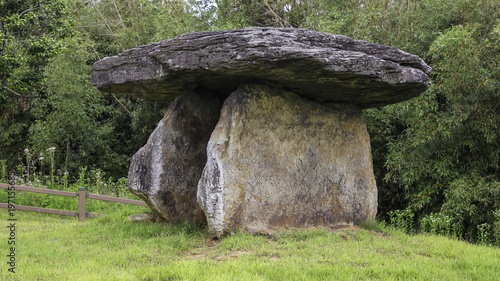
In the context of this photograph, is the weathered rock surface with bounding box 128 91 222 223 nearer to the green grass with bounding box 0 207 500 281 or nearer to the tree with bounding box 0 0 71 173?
the green grass with bounding box 0 207 500 281

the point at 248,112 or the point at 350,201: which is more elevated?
the point at 248,112

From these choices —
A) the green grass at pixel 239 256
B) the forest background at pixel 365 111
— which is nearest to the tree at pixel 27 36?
the forest background at pixel 365 111

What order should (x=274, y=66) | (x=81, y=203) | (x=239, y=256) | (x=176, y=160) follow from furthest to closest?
(x=81, y=203) → (x=176, y=160) → (x=274, y=66) → (x=239, y=256)

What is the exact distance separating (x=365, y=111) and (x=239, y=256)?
21.2 feet

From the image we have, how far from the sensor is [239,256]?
5328 millimetres

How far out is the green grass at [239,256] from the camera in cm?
475

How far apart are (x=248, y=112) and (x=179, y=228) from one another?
2011 mm

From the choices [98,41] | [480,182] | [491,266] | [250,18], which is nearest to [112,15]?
[98,41]

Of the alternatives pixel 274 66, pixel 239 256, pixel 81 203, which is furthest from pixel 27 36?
pixel 239 256

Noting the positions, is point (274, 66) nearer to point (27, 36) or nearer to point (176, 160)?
point (176, 160)

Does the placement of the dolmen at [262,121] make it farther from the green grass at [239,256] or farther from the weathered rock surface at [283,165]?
the green grass at [239,256]

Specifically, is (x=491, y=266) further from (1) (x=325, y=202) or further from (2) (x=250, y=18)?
(2) (x=250, y=18)

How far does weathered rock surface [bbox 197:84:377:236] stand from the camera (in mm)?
6293

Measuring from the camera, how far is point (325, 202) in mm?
7074
